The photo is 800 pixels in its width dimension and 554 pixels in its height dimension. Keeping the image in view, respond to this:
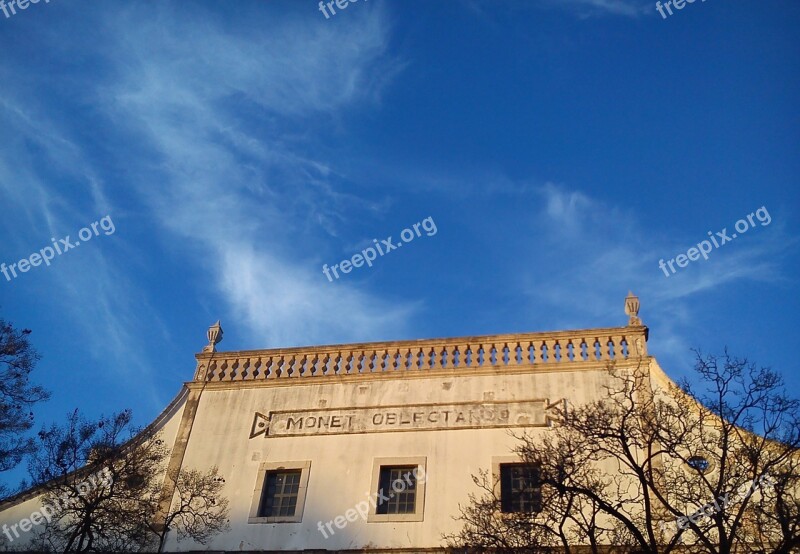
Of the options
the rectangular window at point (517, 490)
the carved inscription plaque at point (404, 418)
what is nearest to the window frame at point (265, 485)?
the carved inscription plaque at point (404, 418)

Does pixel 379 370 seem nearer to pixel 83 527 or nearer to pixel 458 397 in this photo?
pixel 458 397

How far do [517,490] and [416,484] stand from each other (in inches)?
98.5

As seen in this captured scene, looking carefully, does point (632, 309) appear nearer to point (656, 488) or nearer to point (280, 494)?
point (656, 488)

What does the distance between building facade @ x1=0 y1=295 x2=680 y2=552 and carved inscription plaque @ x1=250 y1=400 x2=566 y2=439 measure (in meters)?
0.03

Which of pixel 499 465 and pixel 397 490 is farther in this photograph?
pixel 397 490

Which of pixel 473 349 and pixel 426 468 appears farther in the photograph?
pixel 473 349

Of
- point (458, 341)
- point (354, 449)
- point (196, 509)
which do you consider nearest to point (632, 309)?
point (458, 341)

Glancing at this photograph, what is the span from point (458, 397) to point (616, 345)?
4.20 meters

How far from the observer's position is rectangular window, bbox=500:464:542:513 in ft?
55.4

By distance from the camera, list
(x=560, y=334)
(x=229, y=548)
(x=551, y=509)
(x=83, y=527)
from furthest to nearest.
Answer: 1. (x=560, y=334)
2. (x=229, y=548)
3. (x=83, y=527)
4. (x=551, y=509)

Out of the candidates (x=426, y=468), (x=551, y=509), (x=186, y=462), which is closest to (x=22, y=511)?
(x=186, y=462)

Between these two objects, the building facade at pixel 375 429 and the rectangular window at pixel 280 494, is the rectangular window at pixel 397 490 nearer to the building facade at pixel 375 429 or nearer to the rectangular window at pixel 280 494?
the building facade at pixel 375 429

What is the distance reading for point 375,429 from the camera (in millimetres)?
19094

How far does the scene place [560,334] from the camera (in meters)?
19.2
